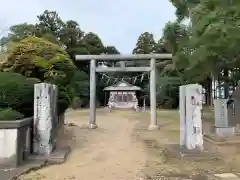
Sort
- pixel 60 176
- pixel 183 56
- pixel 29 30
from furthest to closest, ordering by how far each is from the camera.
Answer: pixel 29 30 → pixel 183 56 → pixel 60 176

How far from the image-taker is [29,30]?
30.0 m

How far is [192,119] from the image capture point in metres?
8.90

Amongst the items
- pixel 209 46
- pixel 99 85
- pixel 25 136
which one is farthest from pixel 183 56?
pixel 99 85

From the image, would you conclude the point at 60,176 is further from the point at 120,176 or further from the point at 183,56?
the point at 183,56

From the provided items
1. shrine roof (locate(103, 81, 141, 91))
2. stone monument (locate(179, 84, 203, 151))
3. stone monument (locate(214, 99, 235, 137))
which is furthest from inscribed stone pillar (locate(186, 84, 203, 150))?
shrine roof (locate(103, 81, 141, 91))

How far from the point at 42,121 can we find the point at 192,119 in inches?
160

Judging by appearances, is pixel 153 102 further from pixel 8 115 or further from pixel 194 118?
pixel 8 115

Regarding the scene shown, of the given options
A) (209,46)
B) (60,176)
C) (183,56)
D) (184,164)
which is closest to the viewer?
(60,176)

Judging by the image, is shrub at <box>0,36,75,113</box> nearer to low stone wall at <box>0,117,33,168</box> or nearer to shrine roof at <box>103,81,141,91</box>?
low stone wall at <box>0,117,33,168</box>

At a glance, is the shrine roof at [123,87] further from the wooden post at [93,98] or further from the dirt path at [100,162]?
the dirt path at [100,162]

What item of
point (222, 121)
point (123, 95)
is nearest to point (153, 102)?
point (222, 121)

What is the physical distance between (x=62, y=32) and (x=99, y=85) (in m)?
8.47

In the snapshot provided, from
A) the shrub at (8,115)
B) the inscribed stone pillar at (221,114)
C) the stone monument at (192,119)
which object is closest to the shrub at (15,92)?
the shrub at (8,115)

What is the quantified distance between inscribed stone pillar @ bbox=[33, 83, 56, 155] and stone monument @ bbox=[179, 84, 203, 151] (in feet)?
12.5
